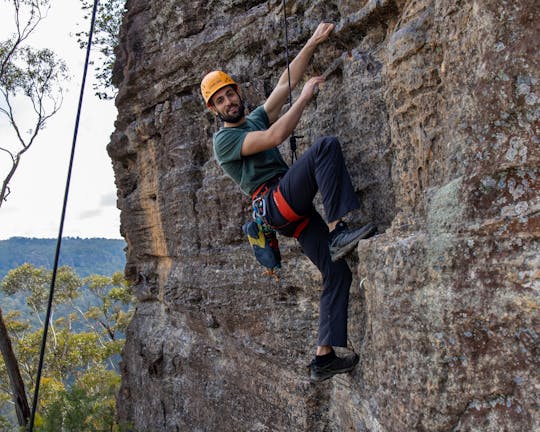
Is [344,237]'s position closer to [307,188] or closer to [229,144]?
[307,188]

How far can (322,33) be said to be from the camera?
460cm

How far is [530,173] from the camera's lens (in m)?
2.59

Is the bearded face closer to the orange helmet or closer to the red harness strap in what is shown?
the orange helmet

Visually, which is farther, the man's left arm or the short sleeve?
the man's left arm

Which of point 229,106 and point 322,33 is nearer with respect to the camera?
point 229,106

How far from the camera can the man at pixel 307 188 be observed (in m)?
3.75

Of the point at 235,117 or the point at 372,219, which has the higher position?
the point at 235,117

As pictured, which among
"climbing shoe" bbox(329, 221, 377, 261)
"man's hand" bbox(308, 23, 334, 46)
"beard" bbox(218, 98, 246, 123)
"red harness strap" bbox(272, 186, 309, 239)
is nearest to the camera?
"climbing shoe" bbox(329, 221, 377, 261)

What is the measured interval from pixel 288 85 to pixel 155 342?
19.2 feet

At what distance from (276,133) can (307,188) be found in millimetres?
496

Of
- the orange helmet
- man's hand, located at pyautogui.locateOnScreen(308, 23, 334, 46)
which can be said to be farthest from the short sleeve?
man's hand, located at pyautogui.locateOnScreen(308, 23, 334, 46)

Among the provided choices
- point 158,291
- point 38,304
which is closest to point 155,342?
point 158,291

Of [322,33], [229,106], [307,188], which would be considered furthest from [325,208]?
[322,33]

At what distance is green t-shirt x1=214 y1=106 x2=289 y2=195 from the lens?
416cm
